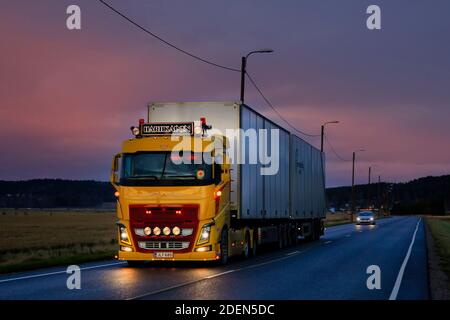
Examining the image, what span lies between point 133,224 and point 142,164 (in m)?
1.59

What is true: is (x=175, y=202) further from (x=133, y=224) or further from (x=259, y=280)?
(x=259, y=280)

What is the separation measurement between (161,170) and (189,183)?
33.6 inches

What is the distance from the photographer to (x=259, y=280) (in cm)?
1580

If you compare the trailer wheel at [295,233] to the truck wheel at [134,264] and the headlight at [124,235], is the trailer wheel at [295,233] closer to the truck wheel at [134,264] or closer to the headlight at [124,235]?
the truck wheel at [134,264]

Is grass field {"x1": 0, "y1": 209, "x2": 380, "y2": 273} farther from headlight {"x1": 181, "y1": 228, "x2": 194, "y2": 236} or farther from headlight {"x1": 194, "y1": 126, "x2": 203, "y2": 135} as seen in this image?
headlight {"x1": 194, "y1": 126, "x2": 203, "y2": 135}

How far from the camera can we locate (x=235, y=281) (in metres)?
15.5

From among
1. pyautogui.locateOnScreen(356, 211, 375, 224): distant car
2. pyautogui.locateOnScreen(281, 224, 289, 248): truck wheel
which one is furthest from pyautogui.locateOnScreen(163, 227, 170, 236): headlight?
pyautogui.locateOnScreen(356, 211, 375, 224): distant car

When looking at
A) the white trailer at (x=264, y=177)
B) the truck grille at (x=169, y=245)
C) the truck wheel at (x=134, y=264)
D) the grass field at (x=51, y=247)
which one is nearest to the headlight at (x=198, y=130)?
the white trailer at (x=264, y=177)

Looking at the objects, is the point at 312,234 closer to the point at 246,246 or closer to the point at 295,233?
the point at 295,233

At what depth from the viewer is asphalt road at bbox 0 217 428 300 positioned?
13094 millimetres

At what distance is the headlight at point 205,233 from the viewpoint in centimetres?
1888

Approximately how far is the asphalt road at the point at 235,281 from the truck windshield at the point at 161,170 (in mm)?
2265
